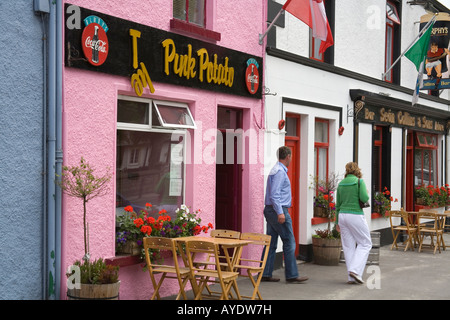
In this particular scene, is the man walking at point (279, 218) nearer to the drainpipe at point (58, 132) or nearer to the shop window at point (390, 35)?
the drainpipe at point (58, 132)

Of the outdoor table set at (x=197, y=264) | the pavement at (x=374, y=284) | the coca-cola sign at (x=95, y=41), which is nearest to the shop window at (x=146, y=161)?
the coca-cola sign at (x=95, y=41)

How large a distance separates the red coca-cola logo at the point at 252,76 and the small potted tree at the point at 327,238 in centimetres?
279

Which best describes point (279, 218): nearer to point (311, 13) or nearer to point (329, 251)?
point (329, 251)

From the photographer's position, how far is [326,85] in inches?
488

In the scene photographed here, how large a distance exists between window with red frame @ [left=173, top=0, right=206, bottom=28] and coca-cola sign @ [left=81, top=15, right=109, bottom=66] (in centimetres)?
170

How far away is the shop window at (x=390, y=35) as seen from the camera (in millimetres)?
15695

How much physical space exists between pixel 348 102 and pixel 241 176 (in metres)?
4.15

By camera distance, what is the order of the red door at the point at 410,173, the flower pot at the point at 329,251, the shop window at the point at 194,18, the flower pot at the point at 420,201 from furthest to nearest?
the flower pot at the point at 420,201 < the red door at the point at 410,173 < the flower pot at the point at 329,251 < the shop window at the point at 194,18

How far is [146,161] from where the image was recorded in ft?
27.8

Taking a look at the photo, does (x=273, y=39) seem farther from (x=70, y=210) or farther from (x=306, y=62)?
(x=70, y=210)

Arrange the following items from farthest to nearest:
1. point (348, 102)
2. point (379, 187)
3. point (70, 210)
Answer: point (379, 187)
point (348, 102)
point (70, 210)

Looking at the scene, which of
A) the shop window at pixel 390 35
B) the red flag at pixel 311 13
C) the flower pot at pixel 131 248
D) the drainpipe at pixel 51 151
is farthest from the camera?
the shop window at pixel 390 35

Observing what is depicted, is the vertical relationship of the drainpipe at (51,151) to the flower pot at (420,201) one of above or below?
above

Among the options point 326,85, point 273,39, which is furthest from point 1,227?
point 326,85
